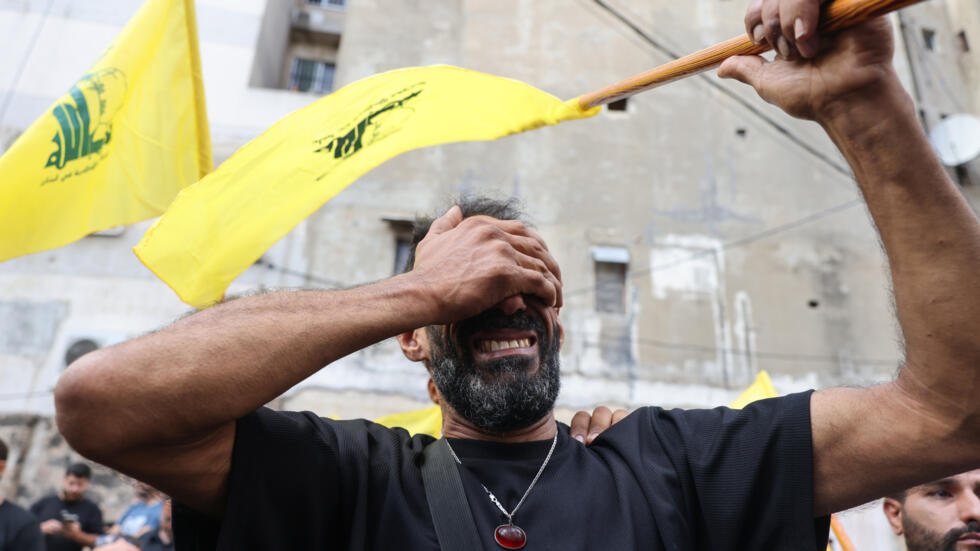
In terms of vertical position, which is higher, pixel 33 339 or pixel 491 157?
pixel 491 157

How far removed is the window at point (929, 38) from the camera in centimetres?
1919

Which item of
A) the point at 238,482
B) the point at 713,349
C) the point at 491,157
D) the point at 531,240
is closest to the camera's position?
the point at 238,482

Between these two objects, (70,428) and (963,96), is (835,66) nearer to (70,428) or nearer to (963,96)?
(70,428)

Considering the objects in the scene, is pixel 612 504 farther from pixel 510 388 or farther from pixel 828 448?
pixel 828 448

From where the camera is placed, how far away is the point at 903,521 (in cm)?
294

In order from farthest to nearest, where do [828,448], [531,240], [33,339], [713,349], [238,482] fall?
[713,349] → [33,339] → [531,240] → [828,448] → [238,482]

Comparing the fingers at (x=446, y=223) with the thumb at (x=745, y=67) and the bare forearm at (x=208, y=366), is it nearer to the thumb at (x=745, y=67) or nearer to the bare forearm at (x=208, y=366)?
the bare forearm at (x=208, y=366)

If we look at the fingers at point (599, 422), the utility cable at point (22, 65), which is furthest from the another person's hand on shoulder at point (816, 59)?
the utility cable at point (22, 65)

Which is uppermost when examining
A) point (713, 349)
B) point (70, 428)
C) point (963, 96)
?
point (963, 96)

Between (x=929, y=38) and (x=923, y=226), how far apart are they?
22.1 metres

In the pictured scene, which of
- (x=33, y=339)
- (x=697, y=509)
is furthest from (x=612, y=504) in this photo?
(x=33, y=339)

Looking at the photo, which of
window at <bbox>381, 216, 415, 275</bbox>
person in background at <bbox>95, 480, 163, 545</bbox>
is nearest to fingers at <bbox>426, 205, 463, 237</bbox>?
person in background at <bbox>95, 480, 163, 545</bbox>

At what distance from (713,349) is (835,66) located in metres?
12.4

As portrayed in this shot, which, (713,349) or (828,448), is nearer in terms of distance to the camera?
(828,448)
